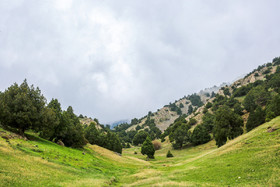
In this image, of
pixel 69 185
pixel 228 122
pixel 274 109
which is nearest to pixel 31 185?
pixel 69 185

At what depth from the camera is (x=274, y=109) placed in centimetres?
6744

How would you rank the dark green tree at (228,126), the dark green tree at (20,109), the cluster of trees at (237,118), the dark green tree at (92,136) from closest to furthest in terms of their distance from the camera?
the dark green tree at (20,109) → the dark green tree at (228,126) → the cluster of trees at (237,118) → the dark green tree at (92,136)

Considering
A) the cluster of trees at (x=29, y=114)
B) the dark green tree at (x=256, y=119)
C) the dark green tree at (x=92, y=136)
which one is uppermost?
the dark green tree at (x=256, y=119)

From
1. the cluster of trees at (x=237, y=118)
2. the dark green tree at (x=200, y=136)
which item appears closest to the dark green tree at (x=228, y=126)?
the cluster of trees at (x=237, y=118)

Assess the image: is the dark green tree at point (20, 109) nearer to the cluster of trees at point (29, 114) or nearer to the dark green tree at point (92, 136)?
the cluster of trees at point (29, 114)

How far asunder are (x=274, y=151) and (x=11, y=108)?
54.0 m

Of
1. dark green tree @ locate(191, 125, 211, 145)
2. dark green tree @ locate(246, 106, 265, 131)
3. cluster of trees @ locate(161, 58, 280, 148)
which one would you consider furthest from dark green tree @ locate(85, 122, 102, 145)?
dark green tree @ locate(246, 106, 265, 131)

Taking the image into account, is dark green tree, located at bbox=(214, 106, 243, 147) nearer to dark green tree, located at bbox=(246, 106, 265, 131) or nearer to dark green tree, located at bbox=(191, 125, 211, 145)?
dark green tree, located at bbox=(246, 106, 265, 131)

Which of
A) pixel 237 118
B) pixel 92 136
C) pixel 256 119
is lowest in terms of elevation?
pixel 92 136

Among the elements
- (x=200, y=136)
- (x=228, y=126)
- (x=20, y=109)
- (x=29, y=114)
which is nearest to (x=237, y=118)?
(x=228, y=126)

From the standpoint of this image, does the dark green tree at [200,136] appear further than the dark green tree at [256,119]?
Yes

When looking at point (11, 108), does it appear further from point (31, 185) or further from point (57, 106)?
point (31, 185)

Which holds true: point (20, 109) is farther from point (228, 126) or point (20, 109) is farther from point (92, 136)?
point (228, 126)

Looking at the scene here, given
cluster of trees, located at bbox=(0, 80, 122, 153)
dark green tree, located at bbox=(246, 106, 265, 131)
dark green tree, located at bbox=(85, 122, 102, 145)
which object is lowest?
dark green tree, located at bbox=(85, 122, 102, 145)
